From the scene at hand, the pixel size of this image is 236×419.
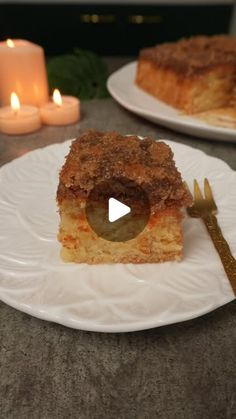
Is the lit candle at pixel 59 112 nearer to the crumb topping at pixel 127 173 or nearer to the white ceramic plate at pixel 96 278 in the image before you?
the white ceramic plate at pixel 96 278

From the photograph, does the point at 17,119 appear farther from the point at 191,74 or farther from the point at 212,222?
the point at 212,222

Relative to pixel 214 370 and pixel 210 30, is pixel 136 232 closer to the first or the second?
pixel 214 370

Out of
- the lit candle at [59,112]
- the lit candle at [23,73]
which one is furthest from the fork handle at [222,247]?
the lit candle at [23,73]

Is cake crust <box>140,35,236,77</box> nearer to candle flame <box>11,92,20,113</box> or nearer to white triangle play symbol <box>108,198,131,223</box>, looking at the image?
candle flame <box>11,92,20,113</box>

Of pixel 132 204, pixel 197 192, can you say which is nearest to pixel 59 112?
pixel 197 192

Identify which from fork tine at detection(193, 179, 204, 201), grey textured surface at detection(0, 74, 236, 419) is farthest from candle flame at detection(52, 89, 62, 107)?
grey textured surface at detection(0, 74, 236, 419)
